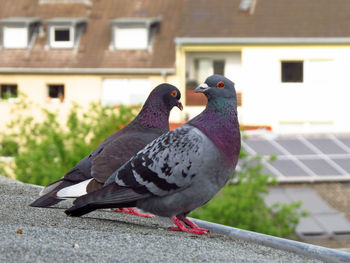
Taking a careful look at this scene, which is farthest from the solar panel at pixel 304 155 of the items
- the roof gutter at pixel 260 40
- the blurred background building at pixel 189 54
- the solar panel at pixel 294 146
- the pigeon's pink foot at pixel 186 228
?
the pigeon's pink foot at pixel 186 228

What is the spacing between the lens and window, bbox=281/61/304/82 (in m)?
40.6

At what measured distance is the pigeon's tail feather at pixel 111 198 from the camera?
23.3 feet

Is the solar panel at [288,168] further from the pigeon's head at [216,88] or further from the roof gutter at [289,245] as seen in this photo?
the pigeon's head at [216,88]

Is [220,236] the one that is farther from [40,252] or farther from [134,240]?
[40,252]

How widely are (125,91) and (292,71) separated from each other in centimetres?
758

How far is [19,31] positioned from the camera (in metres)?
42.9

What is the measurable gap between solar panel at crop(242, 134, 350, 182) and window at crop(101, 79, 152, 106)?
15.7 m

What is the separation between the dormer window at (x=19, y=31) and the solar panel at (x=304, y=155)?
19.9m

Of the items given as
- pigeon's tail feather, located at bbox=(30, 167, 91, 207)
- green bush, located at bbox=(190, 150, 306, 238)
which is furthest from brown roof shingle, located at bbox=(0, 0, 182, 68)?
pigeon's tail feather, located at bbox=(30, 167, 91, 207)

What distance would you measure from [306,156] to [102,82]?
731 inches

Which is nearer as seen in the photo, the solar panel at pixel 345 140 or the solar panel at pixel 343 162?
the solar panel at pixel 343 162

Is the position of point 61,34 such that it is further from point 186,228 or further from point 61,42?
point 186,228

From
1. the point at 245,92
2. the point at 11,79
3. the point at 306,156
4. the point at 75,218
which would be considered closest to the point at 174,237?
the point at 75,218

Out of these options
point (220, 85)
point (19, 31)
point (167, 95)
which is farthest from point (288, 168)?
point (19, 31)
